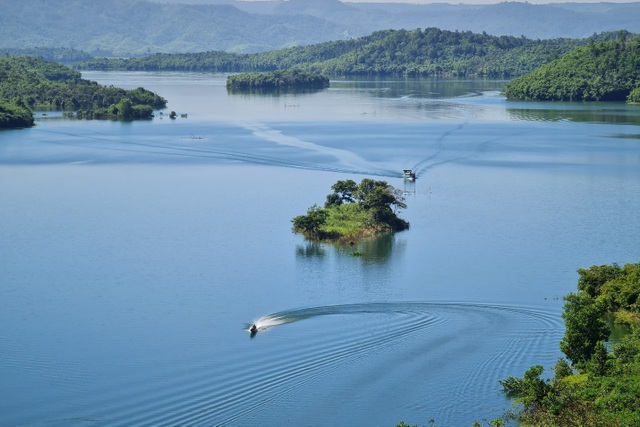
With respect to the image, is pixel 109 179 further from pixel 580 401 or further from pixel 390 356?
pixel 580 401

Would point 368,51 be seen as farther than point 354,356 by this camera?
Yes

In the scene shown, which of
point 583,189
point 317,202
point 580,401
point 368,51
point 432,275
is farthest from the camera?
point 368,51

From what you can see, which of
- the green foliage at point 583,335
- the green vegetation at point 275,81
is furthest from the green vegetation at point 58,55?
the green foliage at point 583,335

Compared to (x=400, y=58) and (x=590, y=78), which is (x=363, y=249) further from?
(x=400, y=58)

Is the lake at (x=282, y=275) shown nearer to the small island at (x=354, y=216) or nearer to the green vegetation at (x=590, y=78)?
the small island at (x=354, y=216)

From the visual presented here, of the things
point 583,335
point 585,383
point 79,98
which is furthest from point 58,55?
point 585,383

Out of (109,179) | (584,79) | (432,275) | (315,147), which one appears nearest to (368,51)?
(584,79)

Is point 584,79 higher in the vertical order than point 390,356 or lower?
higher
